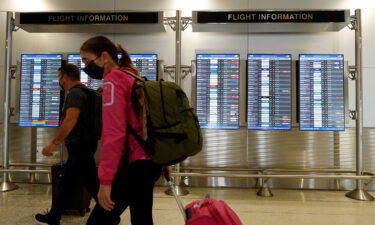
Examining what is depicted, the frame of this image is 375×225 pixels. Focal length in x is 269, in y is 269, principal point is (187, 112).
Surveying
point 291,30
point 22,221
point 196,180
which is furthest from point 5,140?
point 291,30

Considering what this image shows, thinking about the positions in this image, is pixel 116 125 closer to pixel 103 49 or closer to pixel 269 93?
pixel 103 49

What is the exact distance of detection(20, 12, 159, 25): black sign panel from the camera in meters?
3.92

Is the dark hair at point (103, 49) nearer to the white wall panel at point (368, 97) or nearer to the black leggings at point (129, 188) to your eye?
the black leggings at point (129, 188)

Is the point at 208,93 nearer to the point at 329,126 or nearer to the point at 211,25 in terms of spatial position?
the point at 211,25

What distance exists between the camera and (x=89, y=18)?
3980 millimetres

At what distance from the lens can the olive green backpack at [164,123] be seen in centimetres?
118

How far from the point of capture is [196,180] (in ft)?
14.3

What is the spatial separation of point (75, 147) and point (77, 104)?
390 millimetres

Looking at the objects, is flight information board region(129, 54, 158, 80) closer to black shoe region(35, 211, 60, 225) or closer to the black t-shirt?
the black t-shirt

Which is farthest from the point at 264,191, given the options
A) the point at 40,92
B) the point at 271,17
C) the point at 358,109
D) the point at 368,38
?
the point at 40,92

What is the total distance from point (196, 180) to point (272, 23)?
105 inches

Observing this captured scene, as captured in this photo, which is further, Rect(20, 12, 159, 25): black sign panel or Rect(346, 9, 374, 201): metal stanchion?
Rect(20, 12, 159, 25): black sign panel

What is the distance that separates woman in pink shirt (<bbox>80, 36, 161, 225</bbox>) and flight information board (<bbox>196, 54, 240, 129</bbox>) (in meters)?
2.96

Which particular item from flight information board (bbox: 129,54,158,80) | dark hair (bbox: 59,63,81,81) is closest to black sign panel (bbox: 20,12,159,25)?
flight information board (bbox: 129,54,158,80)
